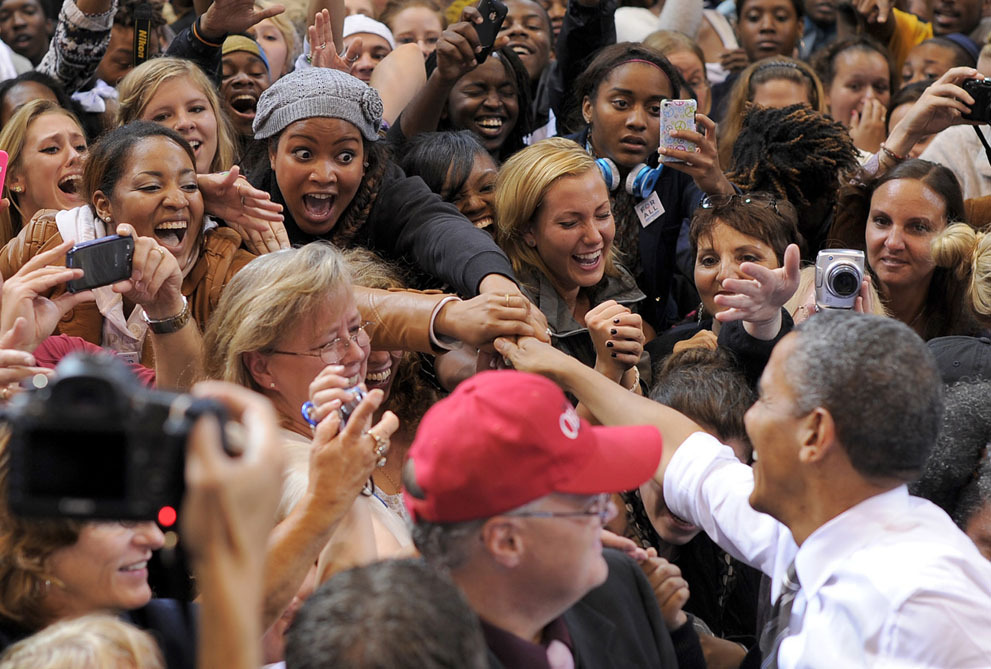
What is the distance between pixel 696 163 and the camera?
418 centimetres

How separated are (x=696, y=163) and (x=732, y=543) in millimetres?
1891

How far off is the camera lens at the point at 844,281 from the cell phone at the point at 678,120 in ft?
3.34

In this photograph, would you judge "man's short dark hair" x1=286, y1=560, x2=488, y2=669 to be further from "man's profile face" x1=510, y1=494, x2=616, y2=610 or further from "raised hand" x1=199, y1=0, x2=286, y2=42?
"raised hand" x1=199, y1=0, x2=286, y2=42

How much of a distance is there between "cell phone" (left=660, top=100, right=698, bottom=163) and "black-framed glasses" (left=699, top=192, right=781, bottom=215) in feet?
0.61

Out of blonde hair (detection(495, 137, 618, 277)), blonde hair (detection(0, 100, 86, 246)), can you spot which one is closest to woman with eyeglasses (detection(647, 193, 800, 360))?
blonde hair (detection(495, 137, 618, 277))

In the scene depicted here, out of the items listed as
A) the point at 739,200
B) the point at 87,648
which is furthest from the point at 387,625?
the point at 739,200

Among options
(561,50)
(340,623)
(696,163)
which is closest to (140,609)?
(340,623)

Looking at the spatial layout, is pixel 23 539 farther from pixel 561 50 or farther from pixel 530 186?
pixel 561 50

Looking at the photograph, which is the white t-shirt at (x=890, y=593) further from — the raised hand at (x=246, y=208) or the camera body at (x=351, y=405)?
the raised hand at (x=246, y=208)

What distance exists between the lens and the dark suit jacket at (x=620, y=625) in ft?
7.27

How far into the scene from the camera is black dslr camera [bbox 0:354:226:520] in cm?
131

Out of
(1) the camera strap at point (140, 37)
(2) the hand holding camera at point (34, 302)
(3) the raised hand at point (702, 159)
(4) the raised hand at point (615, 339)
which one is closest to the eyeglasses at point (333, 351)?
(2) the hand holding camera at point (34, 302)

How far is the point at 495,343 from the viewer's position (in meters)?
3.06

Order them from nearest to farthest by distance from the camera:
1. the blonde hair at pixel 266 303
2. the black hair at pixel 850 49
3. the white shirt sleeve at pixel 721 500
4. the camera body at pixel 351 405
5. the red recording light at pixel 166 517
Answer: the red recording light at pixel 166 517 → the camera body at pixel 351 405 → the white shirt sleeve at pixel 721 500 → the blonde hair at pixel 266 303 → the black hair at pixel 850 49
